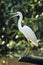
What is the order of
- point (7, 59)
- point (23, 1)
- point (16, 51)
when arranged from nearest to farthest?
point (7, 59) → point (16, 51) → point (23, 1)

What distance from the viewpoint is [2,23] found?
9.23 m

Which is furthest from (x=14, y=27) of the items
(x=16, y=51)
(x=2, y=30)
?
(x=16, y=51)

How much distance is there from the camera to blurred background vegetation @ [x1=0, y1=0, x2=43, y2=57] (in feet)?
27.7

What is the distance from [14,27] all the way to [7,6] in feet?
1.85

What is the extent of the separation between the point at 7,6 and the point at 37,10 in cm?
77

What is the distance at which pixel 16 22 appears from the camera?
8.90m

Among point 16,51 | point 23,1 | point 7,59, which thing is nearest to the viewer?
point 7,59

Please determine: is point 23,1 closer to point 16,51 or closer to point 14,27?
point 14,27

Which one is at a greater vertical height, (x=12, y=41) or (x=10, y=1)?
(x=10, y=1)

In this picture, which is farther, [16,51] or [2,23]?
[2,23]

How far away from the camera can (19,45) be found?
27.3 feet

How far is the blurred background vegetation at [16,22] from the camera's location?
27.7 ft

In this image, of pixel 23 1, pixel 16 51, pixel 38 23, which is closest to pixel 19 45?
pixel 16 51

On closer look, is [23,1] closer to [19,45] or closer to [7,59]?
[19,45]
